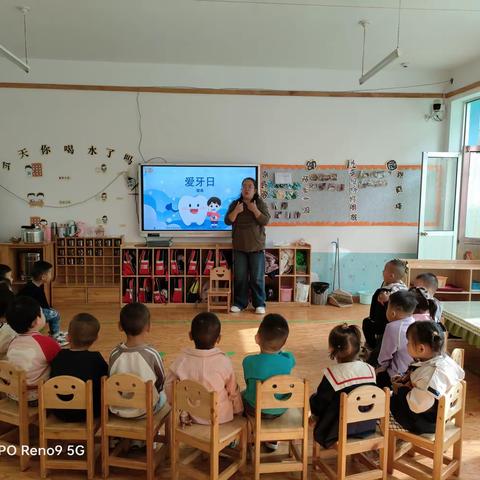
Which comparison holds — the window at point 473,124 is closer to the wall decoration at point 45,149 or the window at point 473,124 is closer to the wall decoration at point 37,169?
the wall decoration at point 45,149

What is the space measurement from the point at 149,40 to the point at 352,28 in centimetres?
207

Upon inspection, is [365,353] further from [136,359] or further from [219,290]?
[219,290]

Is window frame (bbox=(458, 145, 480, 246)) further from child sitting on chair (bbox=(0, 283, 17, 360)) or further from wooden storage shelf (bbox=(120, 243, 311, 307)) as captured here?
child sitting on chair (bbox=(0, 283, 17, 360))

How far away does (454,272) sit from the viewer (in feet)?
A: 16.9

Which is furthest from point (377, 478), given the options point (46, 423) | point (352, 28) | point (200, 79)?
point (200, 79)

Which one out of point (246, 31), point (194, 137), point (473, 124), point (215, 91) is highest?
point (246, 31)

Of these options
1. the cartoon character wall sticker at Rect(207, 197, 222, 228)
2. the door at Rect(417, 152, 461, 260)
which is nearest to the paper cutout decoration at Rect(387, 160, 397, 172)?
the door at Rect(417, 152, 461, 260)

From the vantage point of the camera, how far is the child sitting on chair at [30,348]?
2289 mm

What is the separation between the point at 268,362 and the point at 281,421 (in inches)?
10.9

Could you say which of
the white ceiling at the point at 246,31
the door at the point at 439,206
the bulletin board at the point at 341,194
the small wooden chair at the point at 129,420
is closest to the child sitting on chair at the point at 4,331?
the small wooden chair at the point at 129,420

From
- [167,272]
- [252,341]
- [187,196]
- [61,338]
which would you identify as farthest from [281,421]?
[187,196]

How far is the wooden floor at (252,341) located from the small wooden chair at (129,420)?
0.10 meters

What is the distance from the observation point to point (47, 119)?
550 centimetres

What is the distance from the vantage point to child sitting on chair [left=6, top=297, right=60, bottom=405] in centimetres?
229
